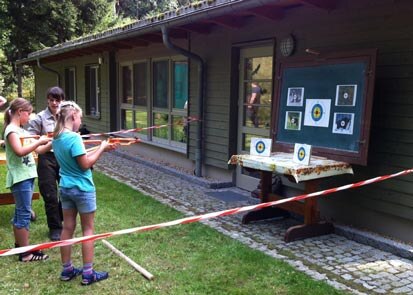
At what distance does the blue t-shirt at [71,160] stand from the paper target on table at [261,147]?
7.22 ft

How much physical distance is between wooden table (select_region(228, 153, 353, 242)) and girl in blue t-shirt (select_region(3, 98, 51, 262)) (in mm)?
2136

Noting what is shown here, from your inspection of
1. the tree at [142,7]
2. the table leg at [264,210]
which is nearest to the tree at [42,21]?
the tree at [142,7]

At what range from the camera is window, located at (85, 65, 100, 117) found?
12.5 metres

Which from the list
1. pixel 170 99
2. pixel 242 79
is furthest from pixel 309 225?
pixel 170 99

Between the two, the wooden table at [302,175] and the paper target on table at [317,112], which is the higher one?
the paper target on table at [317,112]

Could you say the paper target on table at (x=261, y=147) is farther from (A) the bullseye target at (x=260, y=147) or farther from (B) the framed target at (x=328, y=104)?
(B) the framed target at (x=328, y=104)

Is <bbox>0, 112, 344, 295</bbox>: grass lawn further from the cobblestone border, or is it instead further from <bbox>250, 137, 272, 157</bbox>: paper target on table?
→ the cobblestone border

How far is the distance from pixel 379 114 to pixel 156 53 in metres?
5.55

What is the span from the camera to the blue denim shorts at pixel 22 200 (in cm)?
398

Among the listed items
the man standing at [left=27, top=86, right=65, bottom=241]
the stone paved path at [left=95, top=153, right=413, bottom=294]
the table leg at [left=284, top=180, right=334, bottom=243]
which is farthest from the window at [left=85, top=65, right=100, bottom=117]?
the table leg at [left=284, top=180, right=334, bottom=243]

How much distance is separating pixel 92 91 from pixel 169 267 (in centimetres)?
989

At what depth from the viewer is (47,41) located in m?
23.6

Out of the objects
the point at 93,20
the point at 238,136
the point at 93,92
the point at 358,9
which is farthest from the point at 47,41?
the point at 358,9

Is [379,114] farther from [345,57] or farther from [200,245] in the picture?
[200,245]
